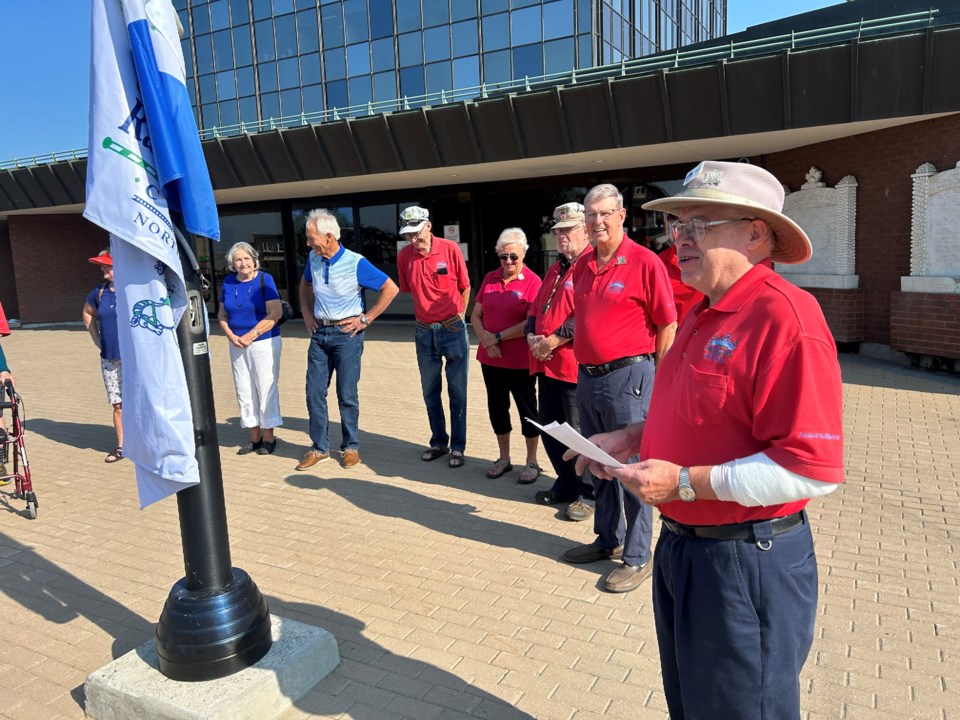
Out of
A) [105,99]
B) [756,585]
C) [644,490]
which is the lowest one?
[756,585]

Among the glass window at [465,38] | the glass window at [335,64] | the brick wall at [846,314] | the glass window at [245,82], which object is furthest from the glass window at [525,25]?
the brick wall at [846,314]

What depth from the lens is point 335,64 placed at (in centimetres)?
2769

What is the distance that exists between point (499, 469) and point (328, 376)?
5.98 ft

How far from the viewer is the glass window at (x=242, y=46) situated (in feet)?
96.4

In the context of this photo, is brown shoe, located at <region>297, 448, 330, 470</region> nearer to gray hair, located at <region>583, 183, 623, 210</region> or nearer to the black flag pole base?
the black flag pole base

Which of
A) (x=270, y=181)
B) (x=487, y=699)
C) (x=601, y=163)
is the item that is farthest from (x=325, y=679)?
(x=270, y=181)

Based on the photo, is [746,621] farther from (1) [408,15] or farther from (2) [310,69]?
(2) [310,69]

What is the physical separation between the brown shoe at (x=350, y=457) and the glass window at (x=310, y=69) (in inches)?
1009

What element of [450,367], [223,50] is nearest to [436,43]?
[223,50]

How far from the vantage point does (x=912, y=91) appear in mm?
9344

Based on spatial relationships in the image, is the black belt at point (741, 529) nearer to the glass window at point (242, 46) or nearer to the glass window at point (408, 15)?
the glass window at point (408, 15)

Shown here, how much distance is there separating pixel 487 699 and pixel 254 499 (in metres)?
3.19

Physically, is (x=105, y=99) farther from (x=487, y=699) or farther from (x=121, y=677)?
(x=487, y=699)

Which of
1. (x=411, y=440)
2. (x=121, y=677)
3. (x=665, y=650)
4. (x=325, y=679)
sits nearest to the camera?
(x=665, y=650)
